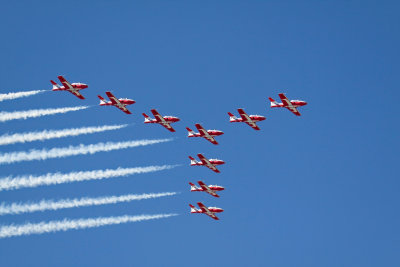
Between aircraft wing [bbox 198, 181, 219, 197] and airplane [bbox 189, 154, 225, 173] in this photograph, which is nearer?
airplane [bbox 189, 154, 225, 173]

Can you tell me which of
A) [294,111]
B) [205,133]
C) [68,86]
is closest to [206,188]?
[205,133]

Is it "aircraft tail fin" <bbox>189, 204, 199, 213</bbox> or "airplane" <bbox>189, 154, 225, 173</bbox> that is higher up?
"airplane" <bbox>189, 154, 225, 173</bbox>

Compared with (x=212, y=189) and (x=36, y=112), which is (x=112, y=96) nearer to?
(x=36, y=112)

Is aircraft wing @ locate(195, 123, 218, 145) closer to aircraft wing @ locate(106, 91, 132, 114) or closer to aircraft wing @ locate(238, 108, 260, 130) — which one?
aircraft wing @ locate(238, 108, 260, 130)

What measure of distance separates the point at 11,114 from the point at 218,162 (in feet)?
111

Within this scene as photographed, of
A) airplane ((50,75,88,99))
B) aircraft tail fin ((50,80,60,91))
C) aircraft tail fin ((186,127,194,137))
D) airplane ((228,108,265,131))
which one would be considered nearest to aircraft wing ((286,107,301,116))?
airplane ((228,108,265,131))

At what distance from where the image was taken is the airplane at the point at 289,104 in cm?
14125

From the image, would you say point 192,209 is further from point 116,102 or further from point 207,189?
point 116,102

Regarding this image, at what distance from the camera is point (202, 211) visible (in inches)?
6058

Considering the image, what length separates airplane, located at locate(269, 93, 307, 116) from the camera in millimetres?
141250

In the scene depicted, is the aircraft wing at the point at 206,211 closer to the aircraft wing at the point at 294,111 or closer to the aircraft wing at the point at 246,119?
the aircraft wing at the point at 246,119

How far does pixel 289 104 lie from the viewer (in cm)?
14175

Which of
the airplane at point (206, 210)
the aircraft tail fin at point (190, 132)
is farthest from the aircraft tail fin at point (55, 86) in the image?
the airplane at point (206, 210)

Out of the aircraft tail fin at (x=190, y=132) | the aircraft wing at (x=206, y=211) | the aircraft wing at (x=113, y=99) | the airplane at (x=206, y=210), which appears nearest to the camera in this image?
the aircraft wing at (x=113, y=99)
